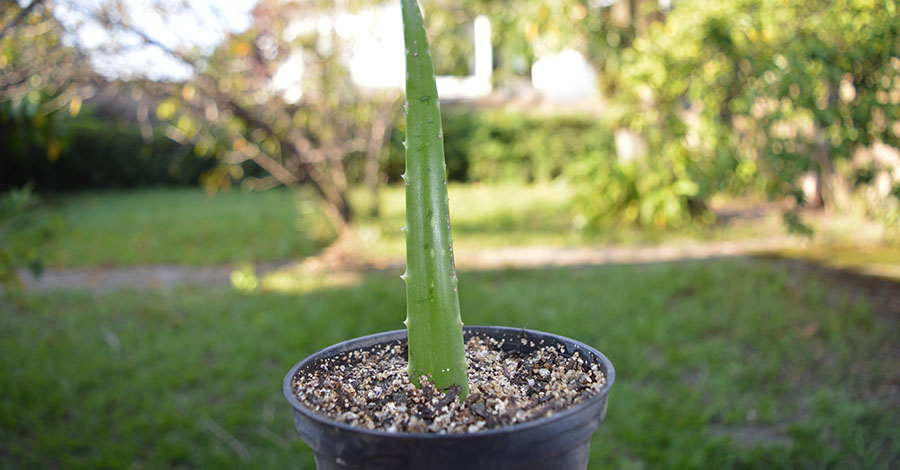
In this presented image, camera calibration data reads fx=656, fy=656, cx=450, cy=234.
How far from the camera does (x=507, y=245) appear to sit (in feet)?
20.3

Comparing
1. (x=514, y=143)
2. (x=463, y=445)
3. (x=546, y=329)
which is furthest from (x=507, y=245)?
(x=514, y=143)

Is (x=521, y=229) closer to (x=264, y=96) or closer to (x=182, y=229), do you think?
(x=264, y=96)

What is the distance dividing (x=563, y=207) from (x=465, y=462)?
7583mm

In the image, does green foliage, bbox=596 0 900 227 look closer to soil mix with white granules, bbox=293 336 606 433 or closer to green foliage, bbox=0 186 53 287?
soil mix with white granules, bbox=293 336 606 433

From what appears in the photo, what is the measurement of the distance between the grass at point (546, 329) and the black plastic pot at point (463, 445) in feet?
5.94

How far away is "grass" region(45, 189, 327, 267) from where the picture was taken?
640cm

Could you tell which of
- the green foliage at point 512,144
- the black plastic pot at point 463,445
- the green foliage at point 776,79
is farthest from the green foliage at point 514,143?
the black plastic pot at point 463,445

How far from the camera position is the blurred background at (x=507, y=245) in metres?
2.85

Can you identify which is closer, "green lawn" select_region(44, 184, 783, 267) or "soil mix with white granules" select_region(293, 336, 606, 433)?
"soil mix with white granules" select_region(293, 336, 606, 433)

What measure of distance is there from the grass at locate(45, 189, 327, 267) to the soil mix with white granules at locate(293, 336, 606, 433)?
4.28m

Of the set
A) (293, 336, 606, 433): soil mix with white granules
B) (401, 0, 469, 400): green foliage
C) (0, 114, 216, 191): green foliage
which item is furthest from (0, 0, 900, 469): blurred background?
(0, 114, 216, 191): green foliage

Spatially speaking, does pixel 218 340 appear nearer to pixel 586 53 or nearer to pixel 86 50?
pixel 86 50

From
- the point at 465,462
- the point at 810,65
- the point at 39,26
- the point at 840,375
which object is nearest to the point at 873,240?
the point at 840,375

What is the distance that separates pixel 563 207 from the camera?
8.30 metres
